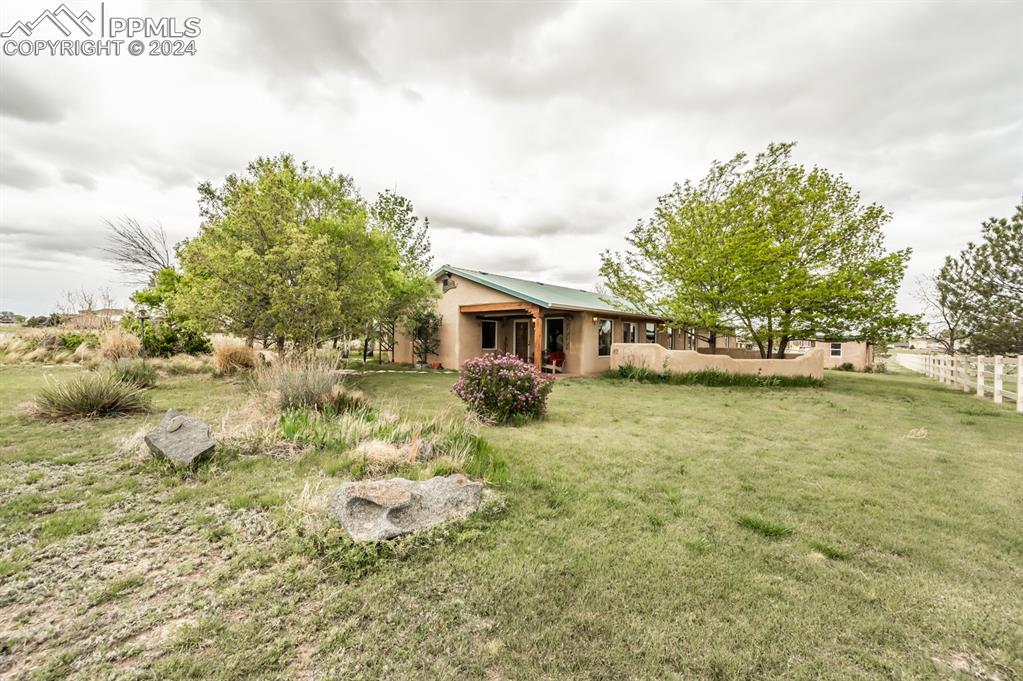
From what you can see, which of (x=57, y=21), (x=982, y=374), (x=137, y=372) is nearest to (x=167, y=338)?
(x=137, y=372)

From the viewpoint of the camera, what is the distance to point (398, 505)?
122 inches

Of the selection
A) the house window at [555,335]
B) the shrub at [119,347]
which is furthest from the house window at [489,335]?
the shrub at [119,347]

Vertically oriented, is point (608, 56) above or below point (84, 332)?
above

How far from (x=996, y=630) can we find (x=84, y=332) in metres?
26.3

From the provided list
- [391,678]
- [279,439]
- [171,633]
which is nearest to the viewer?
[391,678]

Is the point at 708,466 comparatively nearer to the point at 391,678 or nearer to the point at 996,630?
the point at 996,630

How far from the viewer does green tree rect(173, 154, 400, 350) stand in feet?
34.4

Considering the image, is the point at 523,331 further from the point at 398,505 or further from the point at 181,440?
the point at 398,505

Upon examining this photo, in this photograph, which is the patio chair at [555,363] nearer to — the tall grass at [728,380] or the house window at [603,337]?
the house window at [603,337]

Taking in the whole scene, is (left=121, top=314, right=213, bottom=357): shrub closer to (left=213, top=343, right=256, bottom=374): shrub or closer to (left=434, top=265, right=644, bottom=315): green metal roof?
(left=213, top=343, right=256, bottom=374): shrub

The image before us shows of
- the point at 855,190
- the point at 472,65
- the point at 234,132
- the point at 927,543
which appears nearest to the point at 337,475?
the point at 927,543

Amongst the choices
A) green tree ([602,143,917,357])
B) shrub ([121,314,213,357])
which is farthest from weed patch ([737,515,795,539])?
shrub ([121,314,213,357])

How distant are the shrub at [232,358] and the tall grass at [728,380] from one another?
13.7 m

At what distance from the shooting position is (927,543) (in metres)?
3.03
